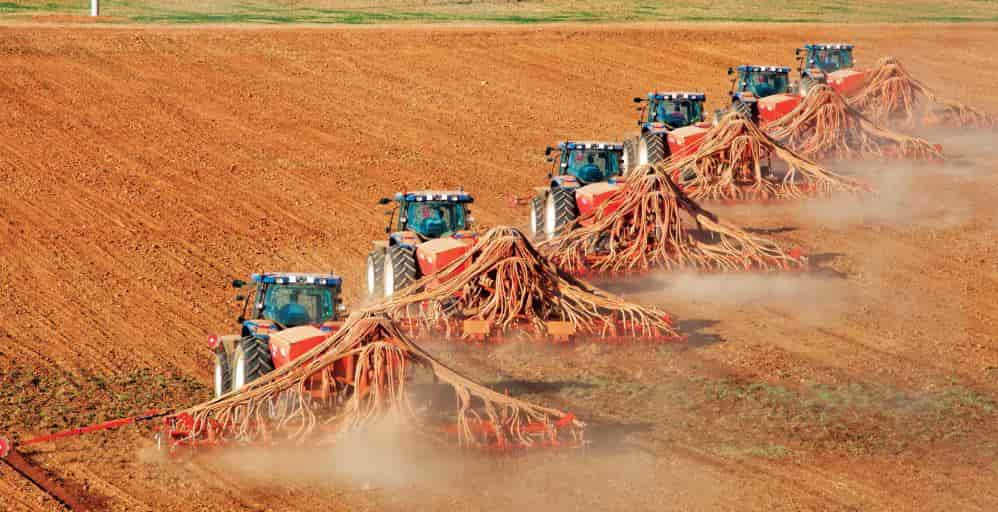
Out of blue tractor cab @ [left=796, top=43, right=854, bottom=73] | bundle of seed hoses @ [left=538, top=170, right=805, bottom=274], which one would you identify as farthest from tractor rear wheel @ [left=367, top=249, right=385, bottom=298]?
blue tractor cab @ [left=796, top=43, right=854, bottom=73]

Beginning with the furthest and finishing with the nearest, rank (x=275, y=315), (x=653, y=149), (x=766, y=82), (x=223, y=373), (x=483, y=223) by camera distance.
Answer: (x=766, y=82)
(x=653, y=149)
(x=483, y=223)
(x=275, y=315)
(x=223, y=373)

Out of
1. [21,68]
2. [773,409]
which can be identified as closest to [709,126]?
[773,409]

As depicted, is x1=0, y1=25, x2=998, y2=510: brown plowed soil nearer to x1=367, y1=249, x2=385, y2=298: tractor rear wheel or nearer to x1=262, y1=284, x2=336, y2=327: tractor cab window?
x1=367, y1=249, x2=385, y2=298: tractor rear wheel

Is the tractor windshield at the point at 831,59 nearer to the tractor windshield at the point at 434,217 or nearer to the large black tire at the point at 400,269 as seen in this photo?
the tractor windshield at the point at 434,217

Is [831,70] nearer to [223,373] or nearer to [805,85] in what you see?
[805,85]

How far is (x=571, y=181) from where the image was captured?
29.2 metres

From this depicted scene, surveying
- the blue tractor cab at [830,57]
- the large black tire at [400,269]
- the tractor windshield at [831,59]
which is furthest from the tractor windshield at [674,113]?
the large black tire at [400,269]

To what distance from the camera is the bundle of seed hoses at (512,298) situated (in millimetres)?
22156

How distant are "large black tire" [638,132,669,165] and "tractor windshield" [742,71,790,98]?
6.77 meters

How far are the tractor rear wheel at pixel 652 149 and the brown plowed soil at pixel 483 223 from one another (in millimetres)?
2798

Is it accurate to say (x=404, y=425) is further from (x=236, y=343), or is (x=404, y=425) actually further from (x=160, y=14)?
(x=160, y=14)

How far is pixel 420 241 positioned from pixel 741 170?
392 inches

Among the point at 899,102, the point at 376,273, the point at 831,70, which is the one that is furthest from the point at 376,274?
the point at 831,70

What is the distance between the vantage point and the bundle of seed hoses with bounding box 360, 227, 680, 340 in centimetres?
2216
